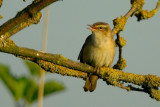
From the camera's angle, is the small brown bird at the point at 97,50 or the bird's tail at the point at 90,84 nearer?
the bird's tail at the point at 90,84

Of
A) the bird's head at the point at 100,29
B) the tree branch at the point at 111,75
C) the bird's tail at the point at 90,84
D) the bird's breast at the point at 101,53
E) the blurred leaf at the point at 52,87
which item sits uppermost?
the bird's head at the point at 100,29

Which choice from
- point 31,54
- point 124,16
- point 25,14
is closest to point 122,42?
point 124,16

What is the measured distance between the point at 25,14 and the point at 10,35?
289 mm

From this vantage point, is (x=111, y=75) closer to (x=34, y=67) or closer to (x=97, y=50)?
(x=97, y=50)

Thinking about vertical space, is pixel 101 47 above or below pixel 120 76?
above

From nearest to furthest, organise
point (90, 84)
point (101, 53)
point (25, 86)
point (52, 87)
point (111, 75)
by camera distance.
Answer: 1. point (111, 75)
2. point (90, 84)
3. point (101, 53)
4. point (25, 86)
5. point (52, 87)

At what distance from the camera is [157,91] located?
255 centimetres

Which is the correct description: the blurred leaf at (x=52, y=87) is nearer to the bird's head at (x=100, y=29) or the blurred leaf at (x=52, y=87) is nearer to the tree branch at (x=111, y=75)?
the bird's head at (x=100, y=29)

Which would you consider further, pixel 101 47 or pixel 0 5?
pixel 101 47

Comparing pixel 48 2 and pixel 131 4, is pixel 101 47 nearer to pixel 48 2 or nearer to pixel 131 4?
pixel 131 4

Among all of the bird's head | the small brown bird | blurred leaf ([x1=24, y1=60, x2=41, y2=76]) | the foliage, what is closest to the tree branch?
blurred leaf ([x1=24, y1=60, x2=41, y2=76])

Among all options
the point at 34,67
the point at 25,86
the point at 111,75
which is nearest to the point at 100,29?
the point at 34,67

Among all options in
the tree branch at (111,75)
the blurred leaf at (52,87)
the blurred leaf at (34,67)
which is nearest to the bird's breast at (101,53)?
the blurred leaf at (34,67)

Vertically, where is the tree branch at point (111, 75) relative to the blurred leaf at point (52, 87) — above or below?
below
